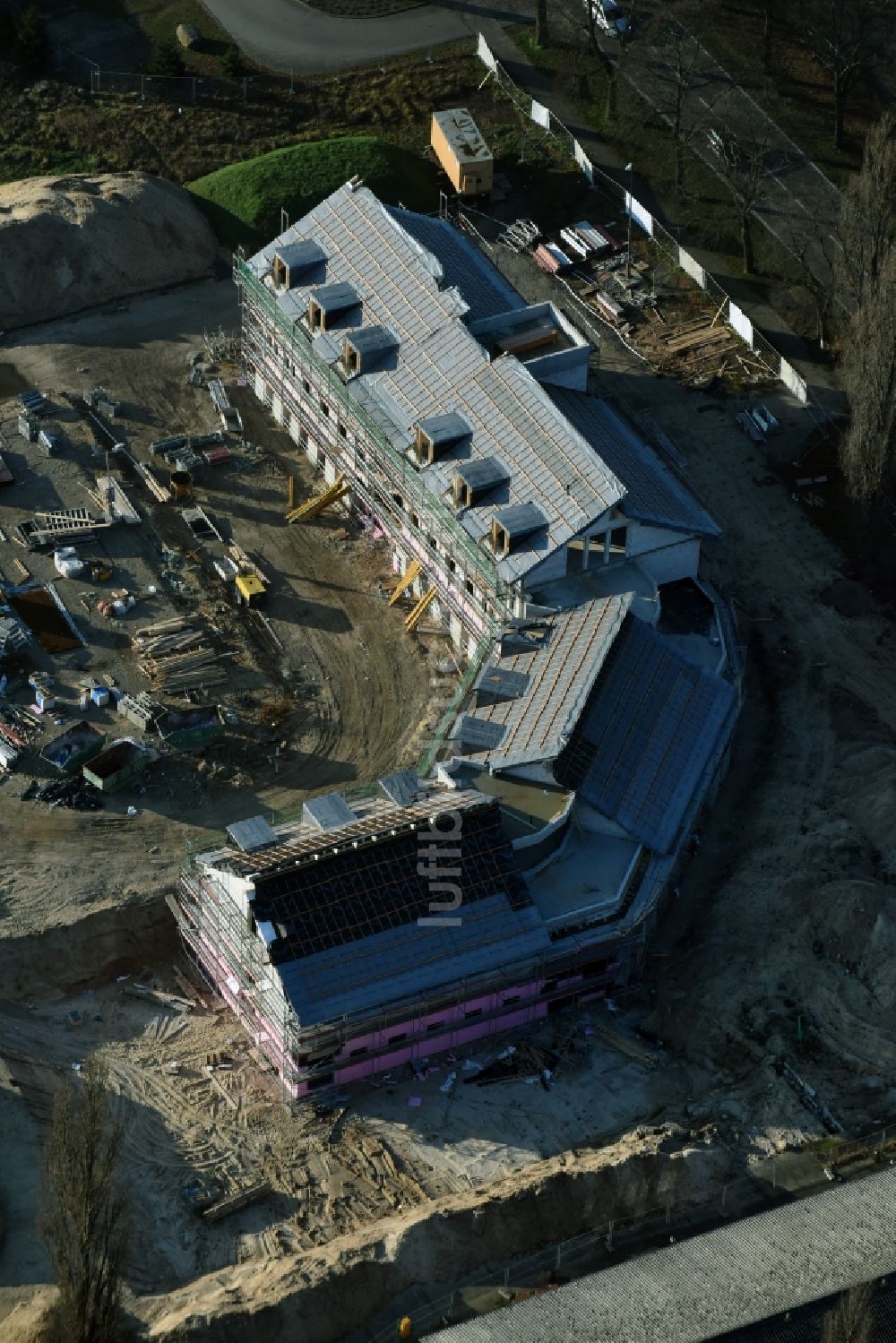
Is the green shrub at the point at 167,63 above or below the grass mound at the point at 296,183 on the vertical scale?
above

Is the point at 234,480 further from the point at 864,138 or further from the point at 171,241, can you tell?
the point at 864,138

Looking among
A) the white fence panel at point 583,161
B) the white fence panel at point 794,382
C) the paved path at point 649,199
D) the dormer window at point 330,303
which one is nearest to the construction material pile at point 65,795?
the dormer window at point 330,303

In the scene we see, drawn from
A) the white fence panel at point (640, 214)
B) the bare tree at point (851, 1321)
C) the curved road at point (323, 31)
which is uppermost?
the curved road at point (323, 31)

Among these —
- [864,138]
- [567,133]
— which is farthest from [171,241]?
[864,138]

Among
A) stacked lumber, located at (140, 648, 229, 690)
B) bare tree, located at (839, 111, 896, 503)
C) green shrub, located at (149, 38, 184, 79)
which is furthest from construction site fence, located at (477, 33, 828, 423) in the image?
stacked lumber, located at (140, 648, 229, 690)

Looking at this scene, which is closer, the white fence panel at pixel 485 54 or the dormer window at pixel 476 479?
the dormer window at pixel 476 479

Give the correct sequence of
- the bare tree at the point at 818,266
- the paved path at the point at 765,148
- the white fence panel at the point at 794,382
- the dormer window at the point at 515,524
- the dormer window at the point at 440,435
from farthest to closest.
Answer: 1. the paved path at the point at 765,148
2. the bare tree at the point at 818,266
3. the white fence panel at the point at 794,382
4. the dormer window at the point at 440,435
5. the dormer window at the point at 515,524

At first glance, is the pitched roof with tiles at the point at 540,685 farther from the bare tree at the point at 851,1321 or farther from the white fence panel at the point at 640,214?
the white fence panel at the point at 640,214
